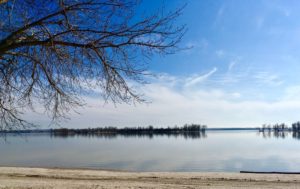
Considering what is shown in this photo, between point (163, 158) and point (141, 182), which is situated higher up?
point (141, 182)

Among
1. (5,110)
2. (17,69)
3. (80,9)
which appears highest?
(80,9)

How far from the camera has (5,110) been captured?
8.04 m

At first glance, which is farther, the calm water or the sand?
the calm water

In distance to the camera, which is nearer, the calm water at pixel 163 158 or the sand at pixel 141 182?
the sand at pixel 141 182

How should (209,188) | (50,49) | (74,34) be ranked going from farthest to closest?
(209,188), (50,49), (74,34)

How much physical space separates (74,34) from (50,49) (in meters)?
0.96

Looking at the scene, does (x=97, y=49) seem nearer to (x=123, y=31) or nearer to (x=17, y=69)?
(x=123, y=31)

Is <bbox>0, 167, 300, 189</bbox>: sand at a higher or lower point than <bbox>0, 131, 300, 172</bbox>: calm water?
higher

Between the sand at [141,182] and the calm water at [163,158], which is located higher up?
the sand at [141,182]

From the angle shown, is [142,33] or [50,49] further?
[50,49]

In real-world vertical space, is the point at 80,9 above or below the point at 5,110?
above

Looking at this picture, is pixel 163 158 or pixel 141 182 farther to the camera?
pixel 163 158

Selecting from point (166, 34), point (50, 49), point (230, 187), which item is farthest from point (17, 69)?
point (230, 187)

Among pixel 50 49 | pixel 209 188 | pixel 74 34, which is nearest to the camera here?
pixel 74 34
